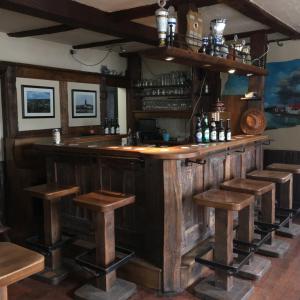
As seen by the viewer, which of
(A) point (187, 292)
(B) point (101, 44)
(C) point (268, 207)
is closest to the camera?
(A) point (187, 292)

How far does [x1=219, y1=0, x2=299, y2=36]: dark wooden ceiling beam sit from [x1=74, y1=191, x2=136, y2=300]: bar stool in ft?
6.71

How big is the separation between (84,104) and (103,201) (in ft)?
10.9

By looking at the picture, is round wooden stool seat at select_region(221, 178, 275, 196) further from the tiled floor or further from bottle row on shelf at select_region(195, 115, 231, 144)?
the tiled floor

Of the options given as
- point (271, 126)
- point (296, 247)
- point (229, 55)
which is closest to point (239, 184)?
point (296, 247)

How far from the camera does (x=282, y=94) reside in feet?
17.7

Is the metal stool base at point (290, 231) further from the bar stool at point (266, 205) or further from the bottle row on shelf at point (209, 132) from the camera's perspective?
the bottle row on shelf at point (209, 132)

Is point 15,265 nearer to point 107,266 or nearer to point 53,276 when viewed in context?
point 107,266

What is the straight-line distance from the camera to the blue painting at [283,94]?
5.26 meters

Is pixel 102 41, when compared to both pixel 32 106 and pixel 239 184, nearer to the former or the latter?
pixel 32 106

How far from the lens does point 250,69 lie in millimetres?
4223

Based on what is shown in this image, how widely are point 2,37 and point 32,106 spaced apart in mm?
956

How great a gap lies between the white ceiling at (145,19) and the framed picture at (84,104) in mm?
835

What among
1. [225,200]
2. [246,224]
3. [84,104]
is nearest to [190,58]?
[225,200]

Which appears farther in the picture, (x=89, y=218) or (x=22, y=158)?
(x=22, y=158)
